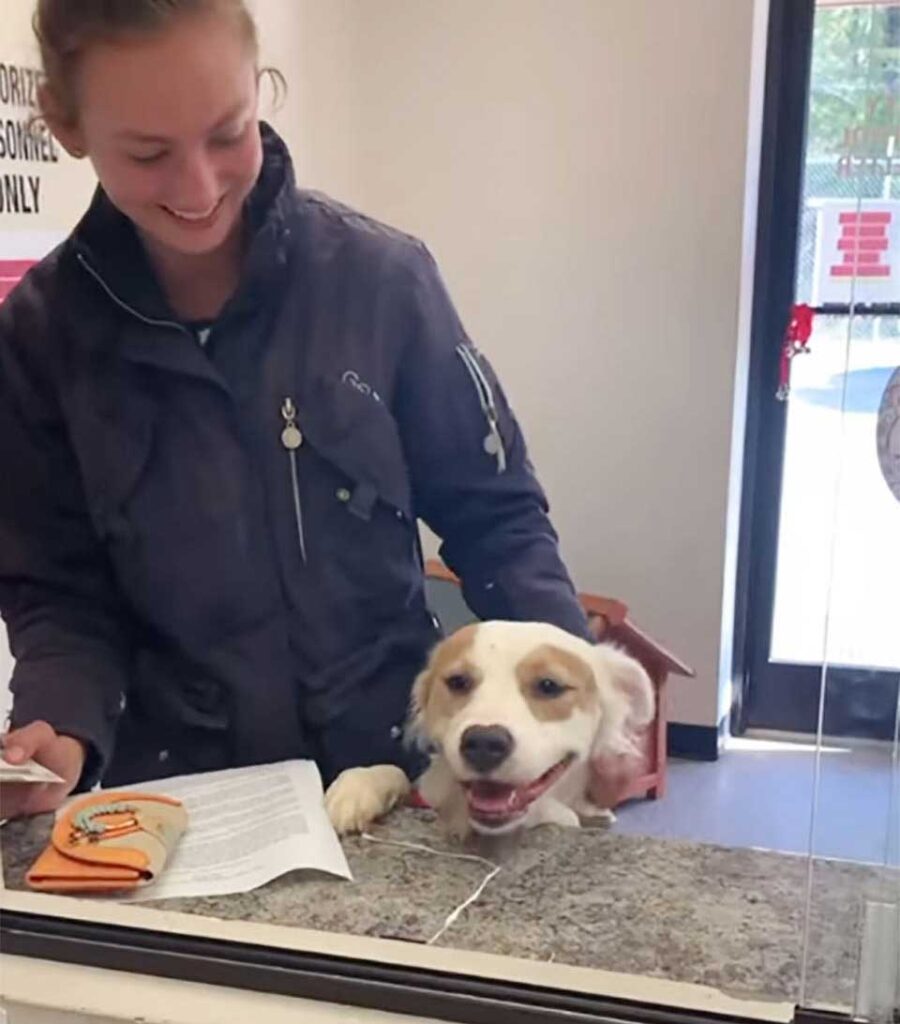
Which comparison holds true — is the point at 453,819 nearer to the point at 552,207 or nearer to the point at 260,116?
the point at 260,116

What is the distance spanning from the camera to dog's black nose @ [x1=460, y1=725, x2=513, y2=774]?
0.66 metres

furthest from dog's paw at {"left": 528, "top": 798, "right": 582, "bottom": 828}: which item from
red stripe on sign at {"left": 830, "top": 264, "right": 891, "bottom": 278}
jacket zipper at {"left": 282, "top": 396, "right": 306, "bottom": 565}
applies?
red stripe on sign at {"left": 830, "top": 264, "right": 891, "bottom": 278}

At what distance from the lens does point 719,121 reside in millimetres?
962

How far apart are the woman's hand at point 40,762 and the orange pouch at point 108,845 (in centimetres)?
4

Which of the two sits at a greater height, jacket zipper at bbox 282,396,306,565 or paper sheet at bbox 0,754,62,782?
jacket zipper at bbox 282,396,306,565

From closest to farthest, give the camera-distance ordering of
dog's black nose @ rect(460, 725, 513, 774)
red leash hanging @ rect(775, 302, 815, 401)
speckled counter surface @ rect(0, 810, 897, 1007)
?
speckled counter surface @ rect(0, 810, 897, 1007), dog's black nose @ rect(460, 725, 513, 774), red leash hanging @ rect(775, 302, 815, 401)

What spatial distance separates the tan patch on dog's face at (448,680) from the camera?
2.25ft

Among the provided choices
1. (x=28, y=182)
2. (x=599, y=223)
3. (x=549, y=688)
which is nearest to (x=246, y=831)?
(x=549, y=688)

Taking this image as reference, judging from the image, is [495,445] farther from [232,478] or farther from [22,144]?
[22,144]

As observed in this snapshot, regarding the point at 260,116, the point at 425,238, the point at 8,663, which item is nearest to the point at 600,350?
the point at 425,238

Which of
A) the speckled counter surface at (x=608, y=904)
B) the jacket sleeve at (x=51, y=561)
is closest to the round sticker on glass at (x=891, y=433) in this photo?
the speckled counter surface at (x=608, y=904)

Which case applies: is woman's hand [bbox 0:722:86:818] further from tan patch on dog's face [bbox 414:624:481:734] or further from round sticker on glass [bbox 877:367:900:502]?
round sticker on glass [bbox 877:367:900:502]

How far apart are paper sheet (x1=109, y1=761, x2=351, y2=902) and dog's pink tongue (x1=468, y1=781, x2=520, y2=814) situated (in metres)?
0.07

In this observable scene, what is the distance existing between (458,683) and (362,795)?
8cm
